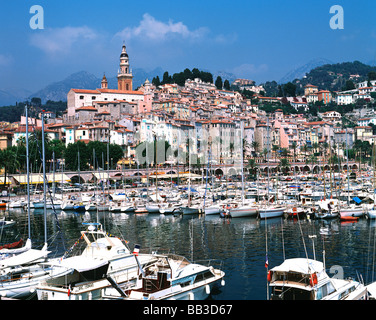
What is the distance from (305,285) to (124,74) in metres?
110

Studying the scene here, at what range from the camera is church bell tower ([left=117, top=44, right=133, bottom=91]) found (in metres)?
118

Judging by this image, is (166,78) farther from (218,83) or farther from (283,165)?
(283,165)

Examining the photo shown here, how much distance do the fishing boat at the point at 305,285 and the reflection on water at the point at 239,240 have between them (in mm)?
1704

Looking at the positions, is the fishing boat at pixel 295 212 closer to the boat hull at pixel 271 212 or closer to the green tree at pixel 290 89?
the boat hull at pixel 271 212

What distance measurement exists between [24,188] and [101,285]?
152 ft

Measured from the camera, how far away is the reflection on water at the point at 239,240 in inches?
715

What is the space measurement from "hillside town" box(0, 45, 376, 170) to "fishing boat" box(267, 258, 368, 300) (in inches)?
2083

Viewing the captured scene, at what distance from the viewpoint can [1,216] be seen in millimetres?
39469

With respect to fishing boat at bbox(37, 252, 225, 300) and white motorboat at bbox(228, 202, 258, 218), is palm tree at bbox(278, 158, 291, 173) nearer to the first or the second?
white motorboat at bbox(228, 202, 258, 218)

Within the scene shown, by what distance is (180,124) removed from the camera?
313 feet

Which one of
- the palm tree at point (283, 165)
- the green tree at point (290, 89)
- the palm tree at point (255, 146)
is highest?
the green tree at point (290, 89)

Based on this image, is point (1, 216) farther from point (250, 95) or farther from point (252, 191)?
point (250, 95)

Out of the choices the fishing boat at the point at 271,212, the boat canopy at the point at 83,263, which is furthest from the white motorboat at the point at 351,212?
the boat canopy at the point at 83,263
